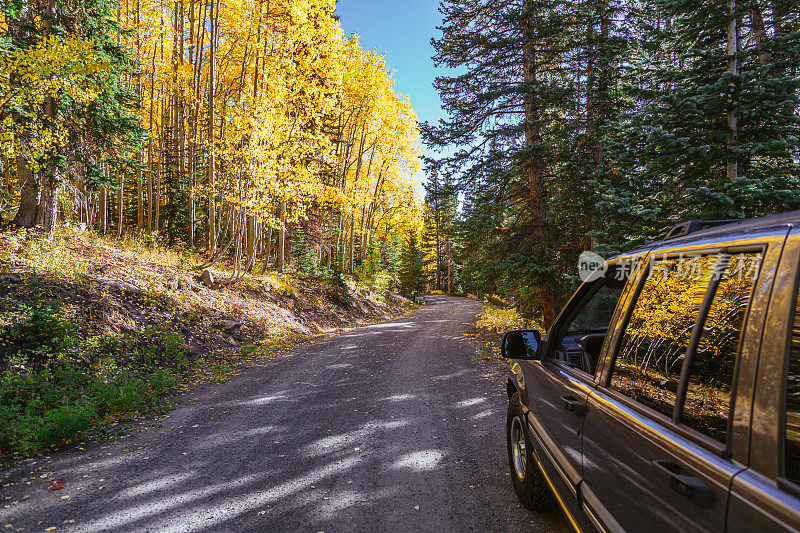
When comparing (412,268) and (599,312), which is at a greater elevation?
(412,268)

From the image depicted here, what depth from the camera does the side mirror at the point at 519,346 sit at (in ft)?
9.93

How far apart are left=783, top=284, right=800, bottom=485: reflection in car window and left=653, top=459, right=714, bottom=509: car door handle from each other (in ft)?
0.86

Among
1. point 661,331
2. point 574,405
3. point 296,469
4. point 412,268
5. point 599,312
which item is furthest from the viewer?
point 412,268

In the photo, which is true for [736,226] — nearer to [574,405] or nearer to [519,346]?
[574,405]

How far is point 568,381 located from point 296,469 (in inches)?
120

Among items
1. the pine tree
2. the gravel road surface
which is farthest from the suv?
the pine tree

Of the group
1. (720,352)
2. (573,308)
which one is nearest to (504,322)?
(573,308)

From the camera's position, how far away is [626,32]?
33.8ft

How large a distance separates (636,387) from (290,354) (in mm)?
9451

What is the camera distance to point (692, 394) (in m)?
1.47

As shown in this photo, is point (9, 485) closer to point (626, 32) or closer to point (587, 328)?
point (587, 328)

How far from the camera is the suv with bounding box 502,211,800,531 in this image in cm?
111

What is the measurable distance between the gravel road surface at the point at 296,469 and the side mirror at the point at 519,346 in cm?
138

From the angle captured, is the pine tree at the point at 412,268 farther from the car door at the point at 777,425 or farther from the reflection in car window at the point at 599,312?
the car door at the point at 777,425
